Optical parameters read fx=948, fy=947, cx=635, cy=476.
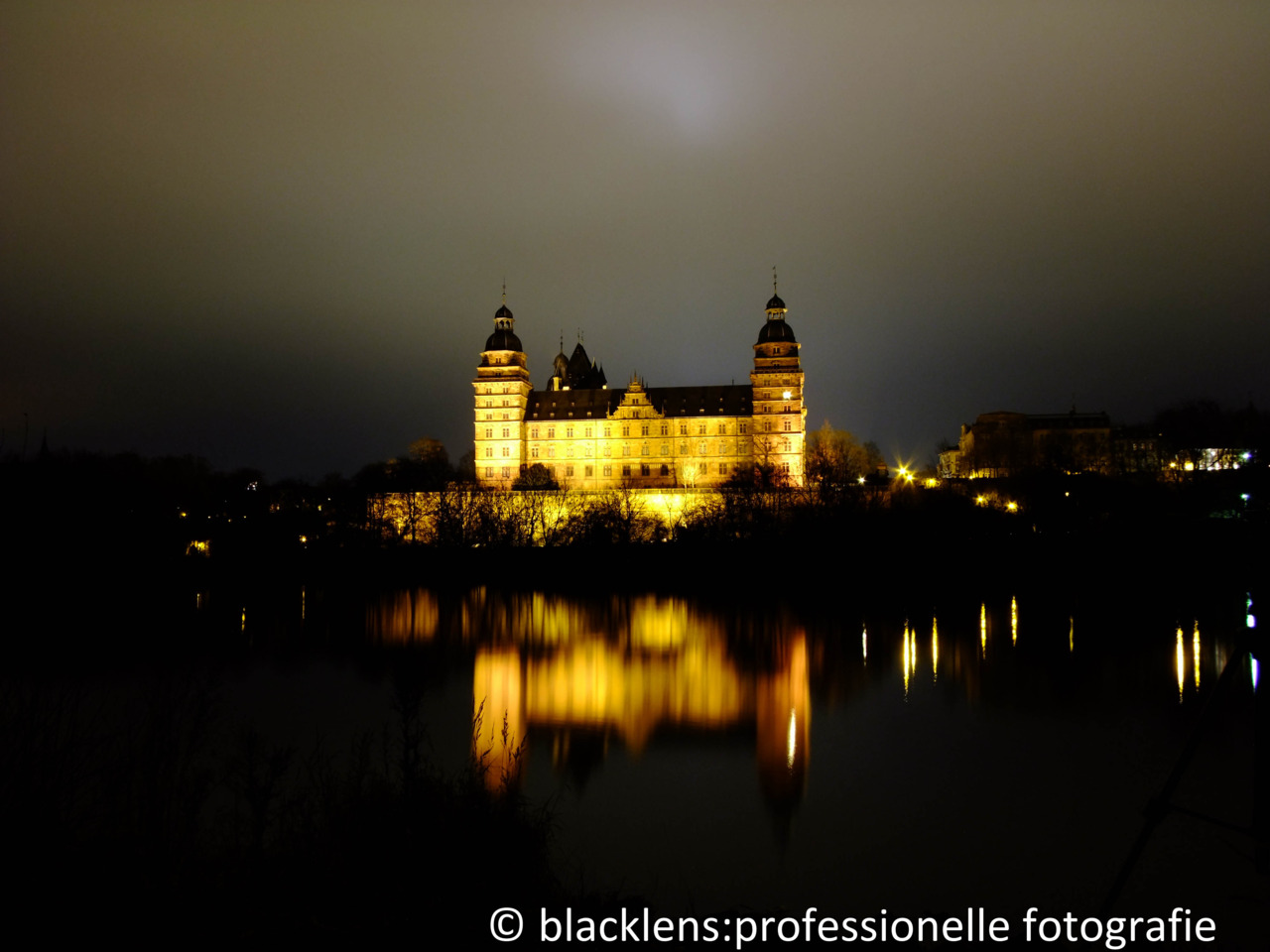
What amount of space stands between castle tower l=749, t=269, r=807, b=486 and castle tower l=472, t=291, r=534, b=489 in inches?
657

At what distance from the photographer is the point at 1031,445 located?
236 feet

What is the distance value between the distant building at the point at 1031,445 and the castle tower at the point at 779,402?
11787 millimetres

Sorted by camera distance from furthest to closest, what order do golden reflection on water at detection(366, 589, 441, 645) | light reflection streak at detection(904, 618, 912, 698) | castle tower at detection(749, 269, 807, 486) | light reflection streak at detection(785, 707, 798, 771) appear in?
castle tower at detection(749, 269, 807, 486), golden reflection on water at detection(366, 589, 441, 645), light reflection streak at detection(904, 618, 912, 698), light reflection streak at detection(785, 707, 798, 771)

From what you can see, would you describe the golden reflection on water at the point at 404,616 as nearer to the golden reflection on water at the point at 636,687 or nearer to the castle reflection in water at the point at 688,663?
the castle reflection in water at the point at 688,663

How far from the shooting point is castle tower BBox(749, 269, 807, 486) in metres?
64.5

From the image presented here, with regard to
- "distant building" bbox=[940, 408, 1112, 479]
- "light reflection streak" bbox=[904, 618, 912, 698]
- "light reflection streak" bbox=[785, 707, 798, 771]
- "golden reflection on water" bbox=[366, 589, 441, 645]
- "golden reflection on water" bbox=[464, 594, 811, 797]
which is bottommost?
"light reflection streak" bbox=[785, 707, 798, 771]

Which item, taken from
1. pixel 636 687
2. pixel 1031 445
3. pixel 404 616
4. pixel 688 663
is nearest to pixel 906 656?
pixel 688 663

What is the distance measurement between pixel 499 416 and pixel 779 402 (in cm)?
1979

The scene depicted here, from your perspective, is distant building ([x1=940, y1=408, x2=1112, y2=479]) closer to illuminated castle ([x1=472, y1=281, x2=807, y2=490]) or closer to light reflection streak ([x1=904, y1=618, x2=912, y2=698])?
illuminated castle ([x1=472, y1=281, x2=807, y2=490])

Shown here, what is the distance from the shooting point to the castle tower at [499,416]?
67375 millimetres

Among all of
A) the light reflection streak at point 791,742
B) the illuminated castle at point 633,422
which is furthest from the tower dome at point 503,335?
the light reflection streak at point 791,742

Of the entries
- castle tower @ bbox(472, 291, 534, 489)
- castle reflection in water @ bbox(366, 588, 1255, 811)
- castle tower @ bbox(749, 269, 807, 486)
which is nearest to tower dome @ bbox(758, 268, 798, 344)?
castle tower @ bbox(749, 269, 807, 486)

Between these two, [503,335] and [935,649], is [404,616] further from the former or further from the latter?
[503,335]

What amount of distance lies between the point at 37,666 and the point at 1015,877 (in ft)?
61.7
